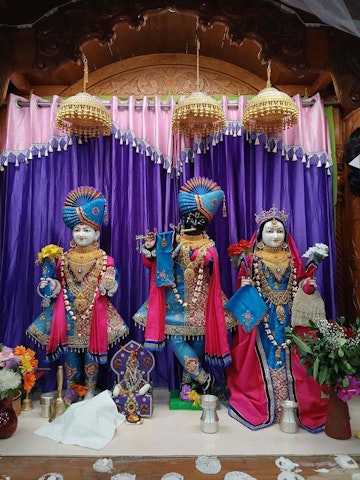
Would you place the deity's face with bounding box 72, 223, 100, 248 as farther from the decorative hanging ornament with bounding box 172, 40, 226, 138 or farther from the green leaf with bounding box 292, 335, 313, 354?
the green leaf with bounding box 292, 335, 313, 354

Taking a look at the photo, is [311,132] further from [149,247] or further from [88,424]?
[88,424]

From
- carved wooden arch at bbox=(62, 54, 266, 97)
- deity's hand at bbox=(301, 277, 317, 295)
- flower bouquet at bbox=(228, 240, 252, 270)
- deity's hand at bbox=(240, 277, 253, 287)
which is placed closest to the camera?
deity's hand at bbox=(301, 277, 317, 295)

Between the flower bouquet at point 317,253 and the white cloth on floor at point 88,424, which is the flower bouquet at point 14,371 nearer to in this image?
the white cloth on floor at point 88,424

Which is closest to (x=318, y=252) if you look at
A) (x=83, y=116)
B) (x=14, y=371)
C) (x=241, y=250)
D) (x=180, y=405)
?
(x=241, y=250)

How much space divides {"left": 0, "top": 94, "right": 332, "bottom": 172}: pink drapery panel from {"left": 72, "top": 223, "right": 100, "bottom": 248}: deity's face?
91 cm

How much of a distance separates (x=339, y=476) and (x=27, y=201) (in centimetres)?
325

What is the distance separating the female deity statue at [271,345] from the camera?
307 cm

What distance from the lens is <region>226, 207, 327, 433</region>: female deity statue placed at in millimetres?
3070

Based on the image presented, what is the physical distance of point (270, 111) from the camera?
11.0 ft

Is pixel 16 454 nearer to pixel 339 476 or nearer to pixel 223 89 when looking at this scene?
pixel 339 476

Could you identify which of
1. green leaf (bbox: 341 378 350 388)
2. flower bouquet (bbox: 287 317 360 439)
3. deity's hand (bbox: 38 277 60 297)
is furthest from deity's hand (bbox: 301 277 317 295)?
deity's hand (bbox: 38 277 60 297)

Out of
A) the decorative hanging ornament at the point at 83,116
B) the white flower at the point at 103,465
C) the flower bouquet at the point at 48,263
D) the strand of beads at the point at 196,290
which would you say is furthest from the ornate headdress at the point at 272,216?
the white flower at the point at 103,465

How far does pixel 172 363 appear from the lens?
3.73m

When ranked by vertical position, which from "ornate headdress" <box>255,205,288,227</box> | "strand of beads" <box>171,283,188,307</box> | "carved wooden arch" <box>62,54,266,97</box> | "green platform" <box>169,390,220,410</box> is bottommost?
"green platform" <box>169,390,220,410</box>
